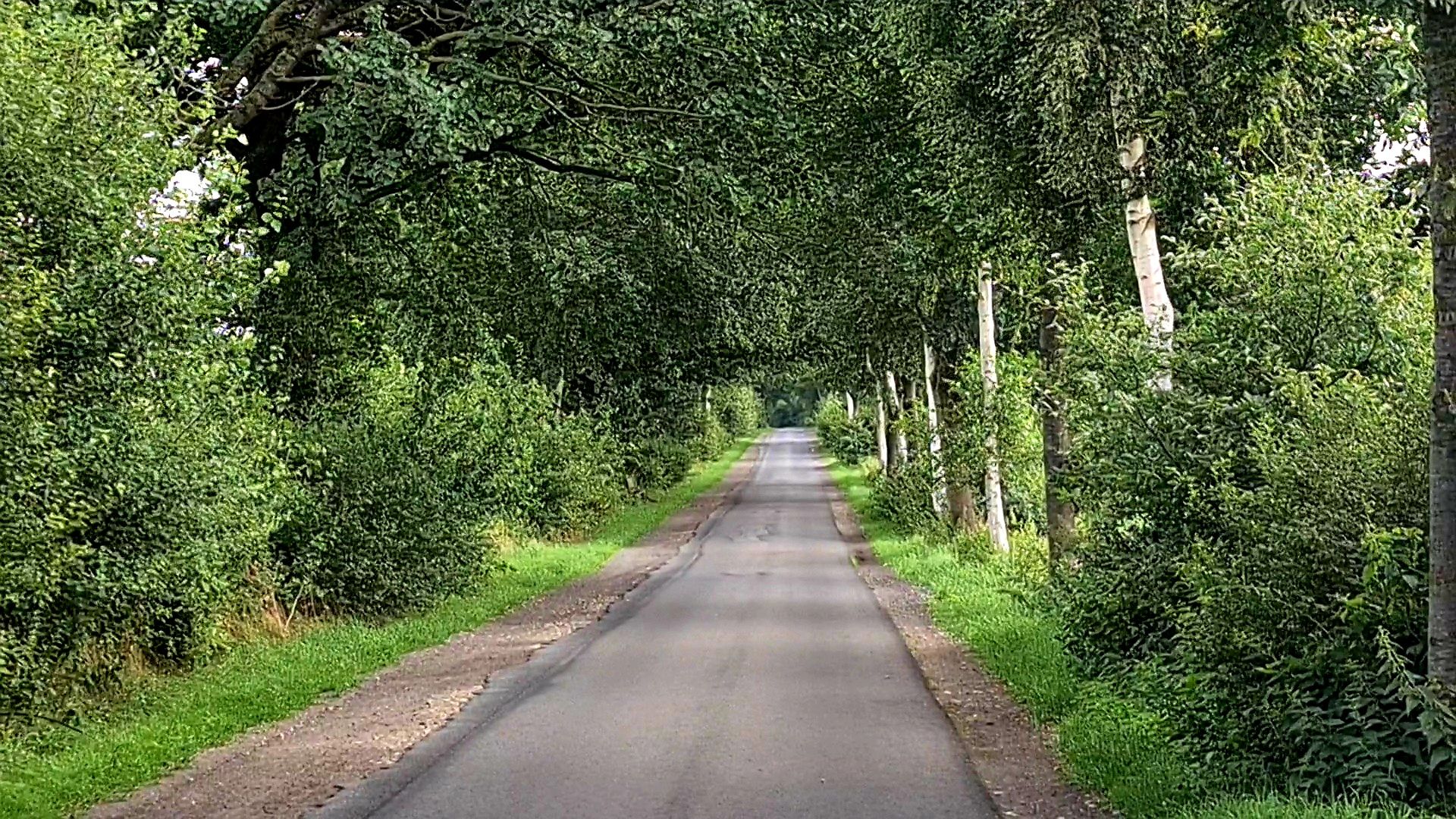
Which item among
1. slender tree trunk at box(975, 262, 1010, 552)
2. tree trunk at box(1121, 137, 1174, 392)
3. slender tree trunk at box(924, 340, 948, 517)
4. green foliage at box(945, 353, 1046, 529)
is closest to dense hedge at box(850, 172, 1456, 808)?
tree trunk at box(1121, 137, 1174, 392)

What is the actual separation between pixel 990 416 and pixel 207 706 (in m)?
15.8

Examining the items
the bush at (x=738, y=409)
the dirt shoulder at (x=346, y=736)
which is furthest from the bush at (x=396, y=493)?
the bush at (x=738, y=409)

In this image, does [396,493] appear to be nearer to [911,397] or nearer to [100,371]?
[100,371]

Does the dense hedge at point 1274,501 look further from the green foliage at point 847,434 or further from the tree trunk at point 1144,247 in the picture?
the green foliage at point 847,434

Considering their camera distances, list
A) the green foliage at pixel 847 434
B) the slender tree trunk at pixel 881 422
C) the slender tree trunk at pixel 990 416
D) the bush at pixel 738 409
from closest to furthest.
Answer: the slender tree trunk at pixel 990 416
the slender tree trunk at pixel 881 422
the green foliage at pixel 847 434
the bush at pixel 738 409

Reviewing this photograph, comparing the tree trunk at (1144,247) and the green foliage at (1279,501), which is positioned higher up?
the tree trunk at (1144,247)

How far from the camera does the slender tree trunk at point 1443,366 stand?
6785 millimetres

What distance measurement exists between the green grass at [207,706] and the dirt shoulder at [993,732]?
5.38 meters

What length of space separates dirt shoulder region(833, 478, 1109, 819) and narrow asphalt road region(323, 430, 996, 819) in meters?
0.17

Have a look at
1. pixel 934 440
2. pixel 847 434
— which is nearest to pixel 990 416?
pixel 934 440

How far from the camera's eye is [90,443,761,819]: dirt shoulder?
912 cm

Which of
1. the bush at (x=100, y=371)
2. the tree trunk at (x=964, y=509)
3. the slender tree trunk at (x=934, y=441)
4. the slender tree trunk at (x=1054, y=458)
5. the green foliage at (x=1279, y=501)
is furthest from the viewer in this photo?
the tree trunk at (x=964, y=509)

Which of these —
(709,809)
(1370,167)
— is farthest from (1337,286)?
(709,809)

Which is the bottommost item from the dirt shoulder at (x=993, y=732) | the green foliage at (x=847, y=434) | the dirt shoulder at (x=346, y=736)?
the dirt shoulder at (x=993, y=732)
